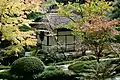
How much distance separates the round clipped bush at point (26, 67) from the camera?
619 inches

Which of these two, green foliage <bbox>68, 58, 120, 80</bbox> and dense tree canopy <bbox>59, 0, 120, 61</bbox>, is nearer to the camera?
green foliage <bbox>68, 58, 120, 80</bbox>

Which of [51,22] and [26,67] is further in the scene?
[51,22]

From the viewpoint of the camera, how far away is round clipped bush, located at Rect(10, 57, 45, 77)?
51.6 feet

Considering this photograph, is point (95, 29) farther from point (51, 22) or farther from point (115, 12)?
point (51, 22)

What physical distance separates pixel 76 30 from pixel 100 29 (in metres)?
1.57

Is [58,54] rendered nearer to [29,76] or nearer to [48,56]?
[48,56]

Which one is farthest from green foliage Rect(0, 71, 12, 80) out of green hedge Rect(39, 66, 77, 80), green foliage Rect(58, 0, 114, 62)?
A: green foliage Rect(58, 0, 114, 62)

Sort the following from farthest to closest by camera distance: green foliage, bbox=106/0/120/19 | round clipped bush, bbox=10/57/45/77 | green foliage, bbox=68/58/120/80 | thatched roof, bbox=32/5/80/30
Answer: thatched roof, bbox=32/5/80/30 < green foliage, bbox=106/0/120/19 < round clipped bush, bbox=10/57/45/77 < green foliage, bbox=68/58/120/80

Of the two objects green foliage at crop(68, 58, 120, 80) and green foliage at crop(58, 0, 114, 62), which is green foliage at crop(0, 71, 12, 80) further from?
green foliage at crop(58, 0, 114, 62)

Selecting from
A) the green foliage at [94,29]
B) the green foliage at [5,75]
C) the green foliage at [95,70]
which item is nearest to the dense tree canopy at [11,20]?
the green foliage at [5,75]

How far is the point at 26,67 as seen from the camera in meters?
15.7

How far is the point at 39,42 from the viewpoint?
86.0ft

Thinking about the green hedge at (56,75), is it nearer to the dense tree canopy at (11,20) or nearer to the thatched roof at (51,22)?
the dense tree canopy at (11,20)

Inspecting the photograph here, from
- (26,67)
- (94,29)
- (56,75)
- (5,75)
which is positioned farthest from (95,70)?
(5,75)
